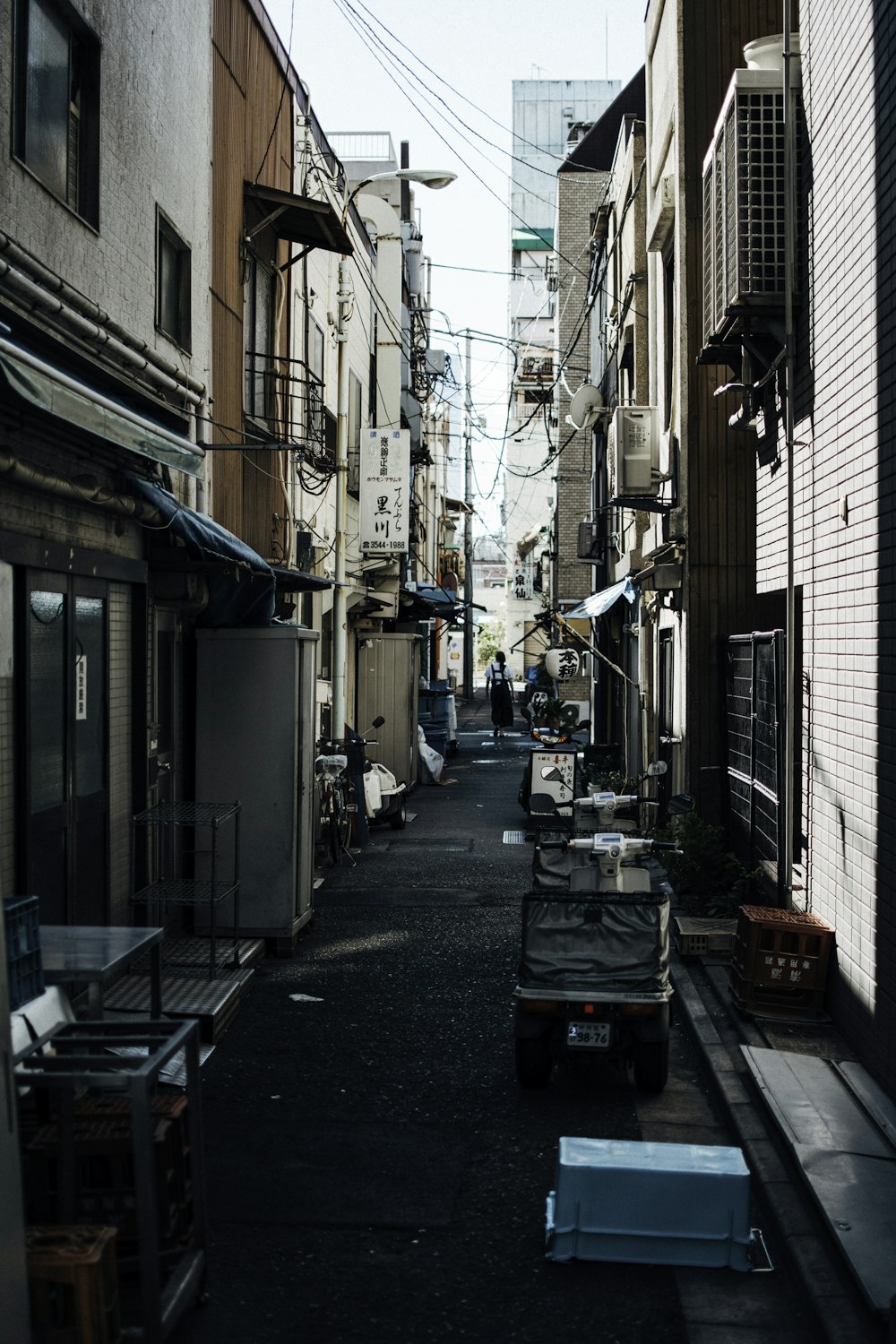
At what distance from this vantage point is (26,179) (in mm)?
7727

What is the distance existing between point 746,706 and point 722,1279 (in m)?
A: 7.37

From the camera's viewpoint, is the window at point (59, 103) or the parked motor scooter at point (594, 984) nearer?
the parked motor scooter at point (594, 984)

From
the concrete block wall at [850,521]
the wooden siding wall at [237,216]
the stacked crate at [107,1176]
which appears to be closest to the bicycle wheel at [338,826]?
the wooden siding wall at [237,216]

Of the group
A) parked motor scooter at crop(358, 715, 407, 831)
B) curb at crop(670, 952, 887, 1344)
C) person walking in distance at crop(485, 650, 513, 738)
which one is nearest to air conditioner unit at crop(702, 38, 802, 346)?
curb at crop(670, 952, 887, 1344)

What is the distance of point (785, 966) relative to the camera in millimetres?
8477

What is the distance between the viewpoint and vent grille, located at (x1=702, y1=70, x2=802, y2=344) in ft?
32.1

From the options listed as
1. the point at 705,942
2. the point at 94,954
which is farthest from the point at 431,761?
the point at 94,954

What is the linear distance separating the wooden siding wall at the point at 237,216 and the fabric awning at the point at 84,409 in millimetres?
4188

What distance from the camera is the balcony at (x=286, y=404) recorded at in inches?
577

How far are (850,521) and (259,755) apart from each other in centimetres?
534

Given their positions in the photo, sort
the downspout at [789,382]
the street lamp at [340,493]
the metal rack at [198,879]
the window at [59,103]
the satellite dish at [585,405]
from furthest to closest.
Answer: the satellite dish at [585,405], the street lamp at [340,493], the metal rack at [198,879], the downspout at [789,382], the window at [59,103]

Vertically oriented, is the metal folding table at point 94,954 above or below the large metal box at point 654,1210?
above

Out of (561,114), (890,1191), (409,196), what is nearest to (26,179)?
(890,1191)

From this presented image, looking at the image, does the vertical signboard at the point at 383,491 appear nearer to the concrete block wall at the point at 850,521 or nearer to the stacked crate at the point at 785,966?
the concrete block wall at the point at 850,521
